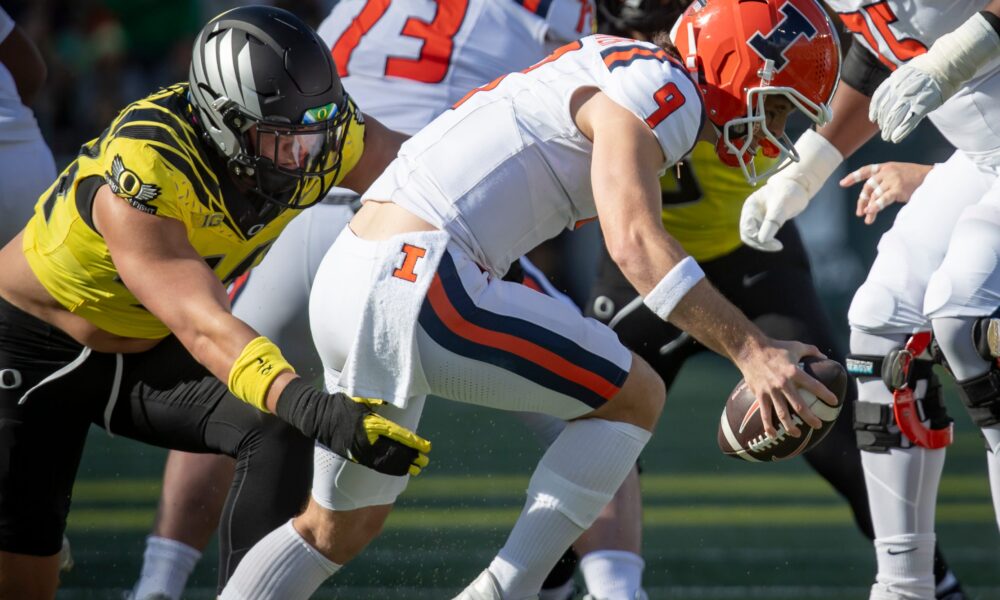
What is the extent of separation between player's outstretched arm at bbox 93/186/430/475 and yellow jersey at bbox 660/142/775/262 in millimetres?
1702

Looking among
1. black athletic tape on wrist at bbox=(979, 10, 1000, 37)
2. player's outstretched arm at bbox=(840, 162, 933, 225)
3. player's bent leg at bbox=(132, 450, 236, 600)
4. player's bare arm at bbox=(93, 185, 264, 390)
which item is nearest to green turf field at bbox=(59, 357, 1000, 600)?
player's bent leg at bbox=(132, 450, 236, 600)

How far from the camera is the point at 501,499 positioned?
6055mm

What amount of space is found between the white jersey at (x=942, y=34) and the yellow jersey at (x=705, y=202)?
696 millimetres

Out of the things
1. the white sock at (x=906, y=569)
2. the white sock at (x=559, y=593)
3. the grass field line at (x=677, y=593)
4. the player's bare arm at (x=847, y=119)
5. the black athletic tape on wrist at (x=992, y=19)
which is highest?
the black athletic tape on wrist at (x=992, y=19)

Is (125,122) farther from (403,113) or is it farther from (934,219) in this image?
(934,219)

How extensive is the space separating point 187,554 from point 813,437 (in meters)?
1.94

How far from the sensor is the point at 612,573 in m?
3.80

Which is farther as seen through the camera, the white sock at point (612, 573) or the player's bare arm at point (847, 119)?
the player's bare arm at point (847, 119)

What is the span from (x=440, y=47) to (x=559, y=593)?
170cm

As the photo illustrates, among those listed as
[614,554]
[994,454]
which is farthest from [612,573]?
[994,454]

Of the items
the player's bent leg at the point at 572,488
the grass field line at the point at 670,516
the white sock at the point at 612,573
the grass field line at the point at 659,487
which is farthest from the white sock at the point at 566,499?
the grass field line at the point at 659,487

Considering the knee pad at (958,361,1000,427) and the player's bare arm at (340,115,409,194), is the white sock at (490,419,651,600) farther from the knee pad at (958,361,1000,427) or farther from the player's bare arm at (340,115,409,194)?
the player's bare arm at (340,115,409,194)

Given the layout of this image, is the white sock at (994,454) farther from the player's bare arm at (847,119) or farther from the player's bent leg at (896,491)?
the player's bare arm at (847,119)

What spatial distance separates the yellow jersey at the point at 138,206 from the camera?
338cm
